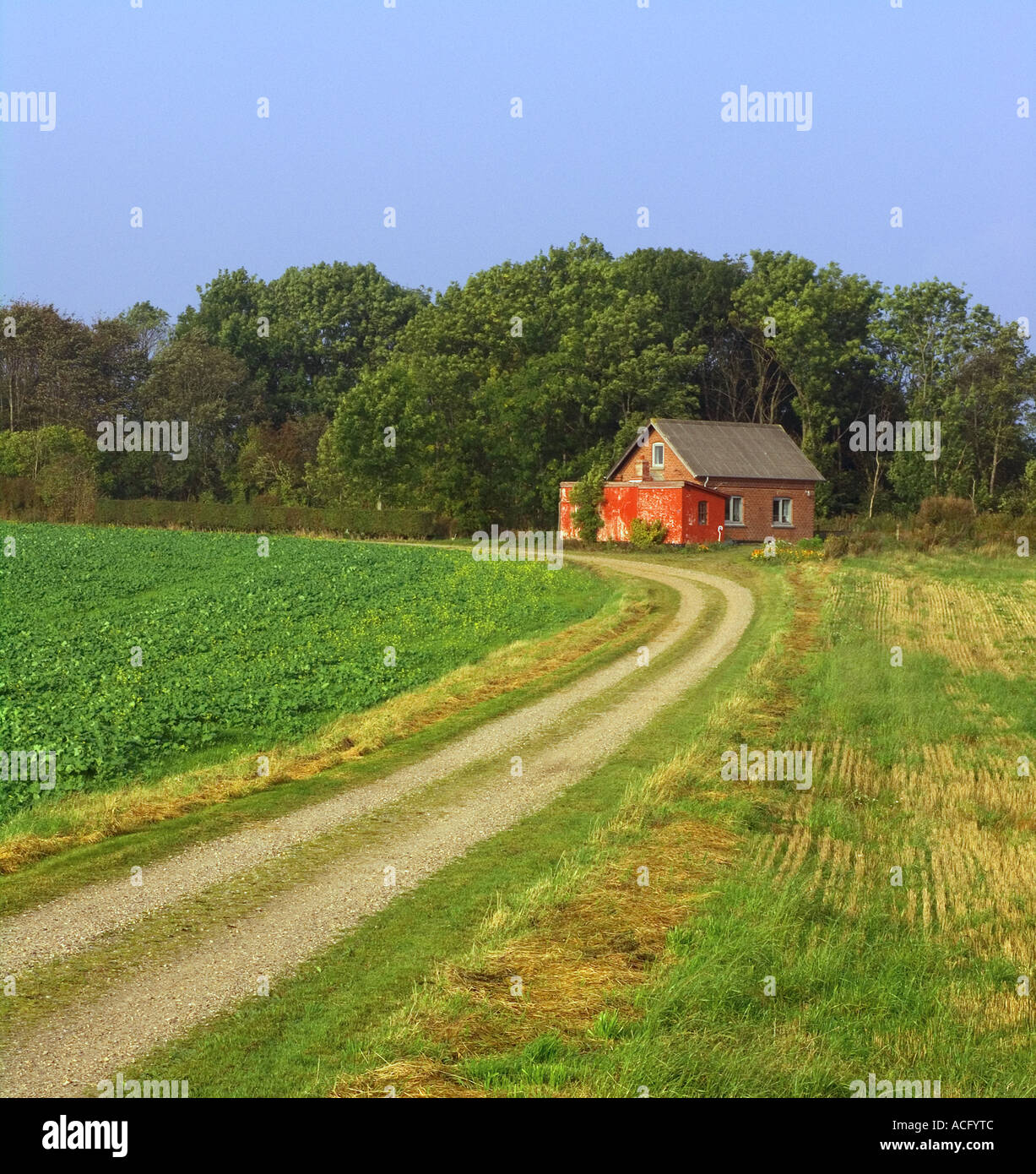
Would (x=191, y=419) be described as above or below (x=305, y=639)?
above

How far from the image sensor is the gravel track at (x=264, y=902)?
27.1ft

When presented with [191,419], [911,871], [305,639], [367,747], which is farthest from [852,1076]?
[191,419]

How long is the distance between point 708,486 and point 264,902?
5179 centimetres

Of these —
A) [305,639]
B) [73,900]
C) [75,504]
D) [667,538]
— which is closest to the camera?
[73,900]

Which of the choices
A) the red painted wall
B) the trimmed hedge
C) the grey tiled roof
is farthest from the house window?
the trimmed hedge

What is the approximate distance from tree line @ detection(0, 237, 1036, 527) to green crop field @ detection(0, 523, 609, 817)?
931 inches

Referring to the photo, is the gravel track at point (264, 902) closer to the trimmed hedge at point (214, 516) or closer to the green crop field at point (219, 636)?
the green crop field at point (219, 636)

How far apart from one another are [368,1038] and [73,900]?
14.1ft

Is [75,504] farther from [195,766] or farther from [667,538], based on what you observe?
[195,766]

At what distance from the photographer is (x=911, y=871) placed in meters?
12.8

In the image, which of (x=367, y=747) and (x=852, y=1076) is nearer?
(x=852, y=1076)

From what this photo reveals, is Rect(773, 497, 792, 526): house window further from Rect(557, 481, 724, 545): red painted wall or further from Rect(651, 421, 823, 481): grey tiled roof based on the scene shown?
Rect(557, 481, 724, 545): red painted wall

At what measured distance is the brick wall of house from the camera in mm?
61469
